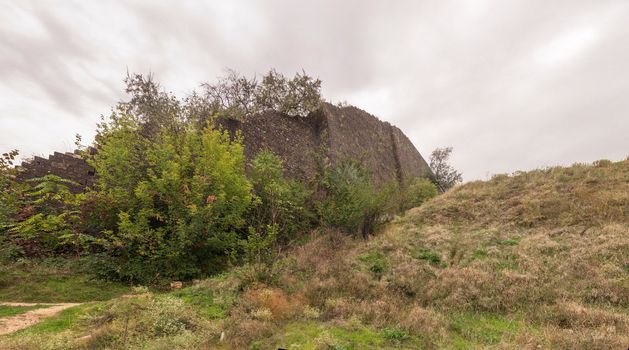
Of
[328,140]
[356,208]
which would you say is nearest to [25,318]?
[356,208]

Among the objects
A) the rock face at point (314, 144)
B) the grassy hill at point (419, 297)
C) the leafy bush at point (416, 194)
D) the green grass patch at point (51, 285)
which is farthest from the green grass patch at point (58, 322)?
the leafy bush at point (416, 194)

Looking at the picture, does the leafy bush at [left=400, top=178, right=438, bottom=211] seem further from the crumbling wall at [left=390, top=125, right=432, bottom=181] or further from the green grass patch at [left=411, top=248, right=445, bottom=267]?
the green grass patch at [left=411, top=248, right=445, bottom=267]

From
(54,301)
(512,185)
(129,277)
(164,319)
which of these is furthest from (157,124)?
(512,185)

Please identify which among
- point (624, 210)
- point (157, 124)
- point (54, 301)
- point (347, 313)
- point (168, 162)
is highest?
point (157, 124)

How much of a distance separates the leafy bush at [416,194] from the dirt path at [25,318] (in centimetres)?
1471

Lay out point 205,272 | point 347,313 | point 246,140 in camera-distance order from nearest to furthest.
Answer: point 347,313 → point 205,272 → point 246,140

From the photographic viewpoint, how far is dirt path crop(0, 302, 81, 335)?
6210 mm

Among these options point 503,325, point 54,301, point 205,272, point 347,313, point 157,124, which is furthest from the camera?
point 157,124

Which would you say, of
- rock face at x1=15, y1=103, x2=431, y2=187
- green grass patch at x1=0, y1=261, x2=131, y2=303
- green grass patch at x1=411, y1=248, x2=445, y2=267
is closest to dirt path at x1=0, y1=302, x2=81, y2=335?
green grass patch at x1=0, y1=261, x2=131, y2=303

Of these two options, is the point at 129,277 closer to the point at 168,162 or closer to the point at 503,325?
the point at 168,162

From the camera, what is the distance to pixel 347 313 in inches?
261

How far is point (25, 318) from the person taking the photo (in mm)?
6812

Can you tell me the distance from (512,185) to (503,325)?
433 inches

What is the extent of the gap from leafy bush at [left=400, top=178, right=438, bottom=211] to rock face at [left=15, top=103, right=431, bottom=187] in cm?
263
